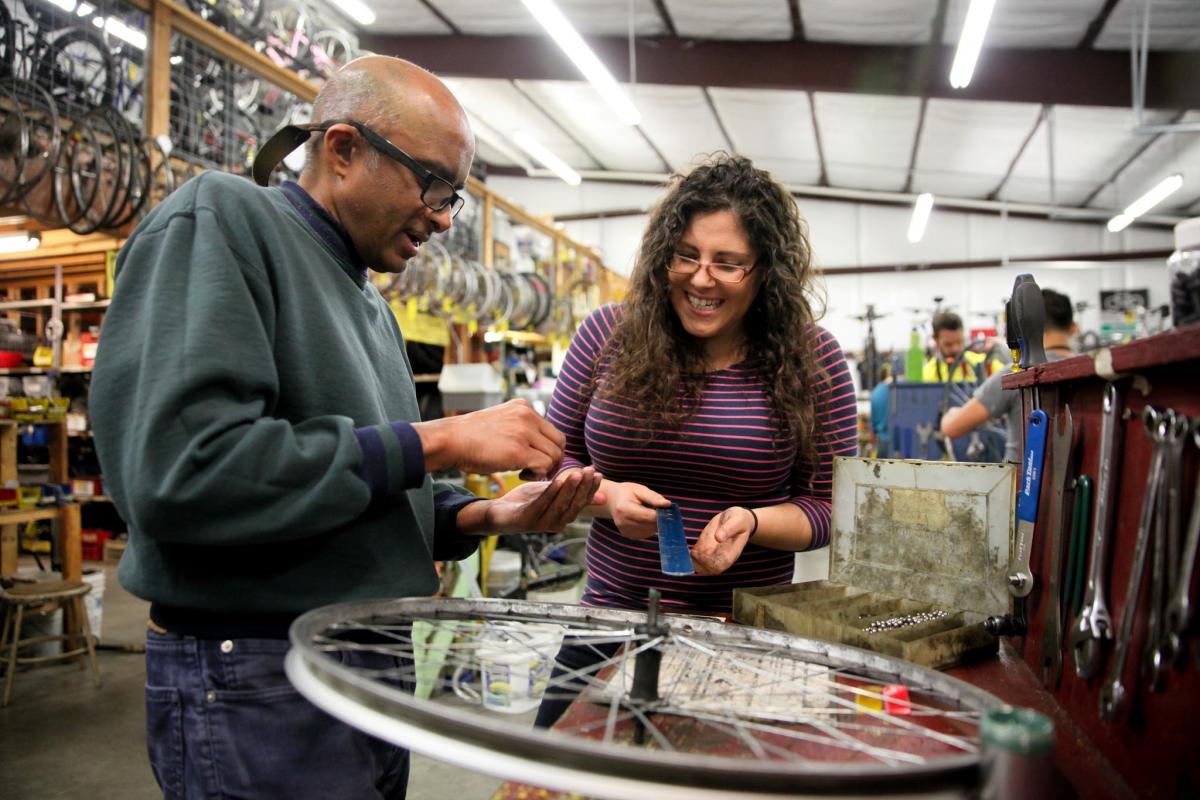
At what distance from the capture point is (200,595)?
0.90 m

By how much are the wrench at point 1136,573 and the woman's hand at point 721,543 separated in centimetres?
54

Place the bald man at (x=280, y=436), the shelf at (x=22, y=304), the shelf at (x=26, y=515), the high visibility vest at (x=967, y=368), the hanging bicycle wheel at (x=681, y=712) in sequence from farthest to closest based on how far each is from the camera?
the shelf at (x=22, y=304), the high visibility vest at (x=967, y=368), the shelf at (x=26, y=515), the bald man at (x=280, y=436), the hanging bicycle wheel at (x=681, y=712)

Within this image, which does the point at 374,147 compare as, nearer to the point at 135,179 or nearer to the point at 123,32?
the point at 135,179

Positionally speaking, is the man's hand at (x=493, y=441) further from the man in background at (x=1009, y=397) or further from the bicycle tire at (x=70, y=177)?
the bicycle tire at (x=70, y=177)

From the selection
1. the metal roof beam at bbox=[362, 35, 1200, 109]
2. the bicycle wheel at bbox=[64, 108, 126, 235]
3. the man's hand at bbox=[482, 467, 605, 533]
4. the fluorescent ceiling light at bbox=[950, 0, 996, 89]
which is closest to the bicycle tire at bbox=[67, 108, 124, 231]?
the bicycle wheel at bbox=[64, 108, 126, 235]

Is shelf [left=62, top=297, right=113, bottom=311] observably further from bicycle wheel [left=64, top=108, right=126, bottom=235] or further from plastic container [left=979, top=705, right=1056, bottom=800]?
plastic container [left=979, top=705, right=1056, bottom=800]

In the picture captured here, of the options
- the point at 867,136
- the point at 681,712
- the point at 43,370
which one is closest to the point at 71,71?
the point at 43,370

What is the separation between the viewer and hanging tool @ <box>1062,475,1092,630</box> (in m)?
0.91

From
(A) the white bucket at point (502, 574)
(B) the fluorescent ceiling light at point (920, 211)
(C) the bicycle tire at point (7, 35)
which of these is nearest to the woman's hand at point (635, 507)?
(A) the white bucket at point (502, 574)

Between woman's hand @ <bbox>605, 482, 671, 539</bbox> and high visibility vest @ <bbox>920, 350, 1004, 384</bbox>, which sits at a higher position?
high visibility vest @ <bbox>920, 350, 1004, 384</bbox>

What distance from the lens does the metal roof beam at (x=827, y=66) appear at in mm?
6699

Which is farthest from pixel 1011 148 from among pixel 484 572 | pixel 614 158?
pixel 484 572

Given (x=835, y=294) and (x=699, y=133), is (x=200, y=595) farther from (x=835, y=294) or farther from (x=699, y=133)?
(x=835, y=294)

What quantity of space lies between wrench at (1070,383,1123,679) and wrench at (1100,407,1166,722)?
31 mm
